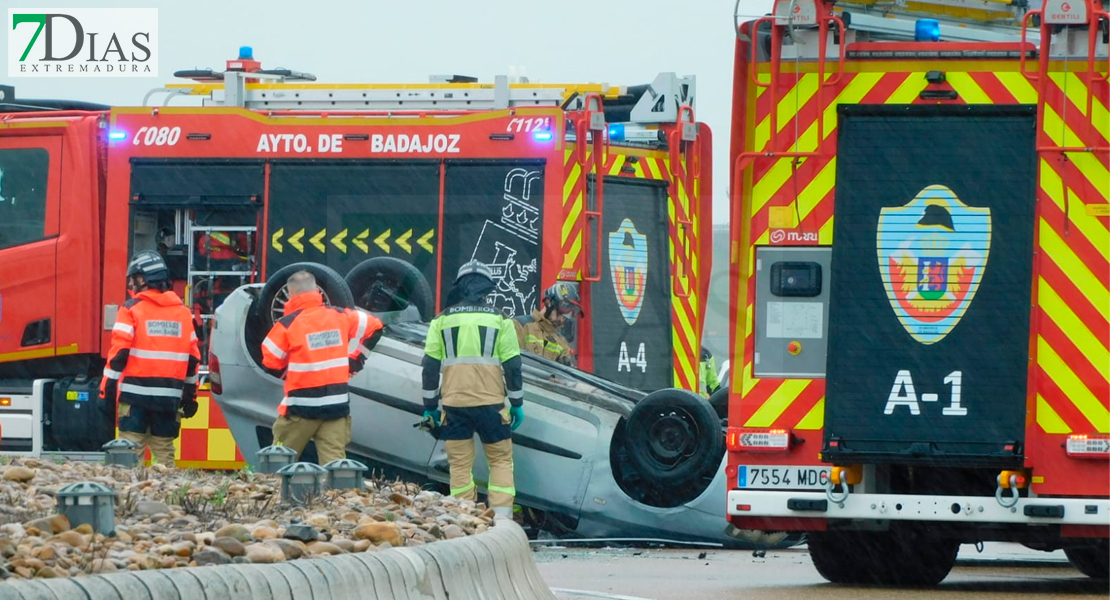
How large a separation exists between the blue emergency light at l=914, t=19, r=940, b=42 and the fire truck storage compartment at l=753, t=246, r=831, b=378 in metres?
1.07

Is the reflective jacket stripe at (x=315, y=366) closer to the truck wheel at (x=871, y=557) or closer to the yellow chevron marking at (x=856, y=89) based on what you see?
the truck wheel at (x=871, y=557)

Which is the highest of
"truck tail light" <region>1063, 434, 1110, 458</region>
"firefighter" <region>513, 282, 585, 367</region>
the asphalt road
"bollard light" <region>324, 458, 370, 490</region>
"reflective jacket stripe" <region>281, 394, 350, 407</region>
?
"firefighter" <region>513, 282, 585, 367</region>

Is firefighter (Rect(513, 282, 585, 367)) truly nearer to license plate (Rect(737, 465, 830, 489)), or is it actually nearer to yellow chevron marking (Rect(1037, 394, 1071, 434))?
license plate (Rect(737, 465, 830, 489))

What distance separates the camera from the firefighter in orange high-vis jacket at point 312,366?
1105 cm

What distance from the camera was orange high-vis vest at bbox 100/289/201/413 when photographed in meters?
11.9

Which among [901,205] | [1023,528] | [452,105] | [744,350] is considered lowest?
[1023,528]

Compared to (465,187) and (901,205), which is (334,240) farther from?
(901,205)

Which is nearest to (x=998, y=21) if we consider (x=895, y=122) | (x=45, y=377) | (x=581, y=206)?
(x=895, y=122)

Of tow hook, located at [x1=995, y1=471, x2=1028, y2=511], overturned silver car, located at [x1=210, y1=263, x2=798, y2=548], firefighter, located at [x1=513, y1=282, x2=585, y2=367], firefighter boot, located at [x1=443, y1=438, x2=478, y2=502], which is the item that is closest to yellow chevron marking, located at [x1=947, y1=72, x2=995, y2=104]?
tow hook, located at [x1=995, y1=471, x2=1028, y2=511]

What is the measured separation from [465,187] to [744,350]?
445 cm

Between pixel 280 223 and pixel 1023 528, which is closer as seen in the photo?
pixel 1023 528

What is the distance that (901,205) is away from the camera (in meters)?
8.84

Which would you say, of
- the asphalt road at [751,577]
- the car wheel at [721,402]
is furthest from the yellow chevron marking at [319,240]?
the asphalt road at [751,577]

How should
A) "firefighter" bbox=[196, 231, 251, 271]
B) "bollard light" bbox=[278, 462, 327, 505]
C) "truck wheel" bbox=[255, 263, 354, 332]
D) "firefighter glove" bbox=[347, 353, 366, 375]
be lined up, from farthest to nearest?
"firefighter" bbox=[196, 231, 251, 271] < "truck wheel" bbox=[255, 263, 354, 332] < "firefighter glove" bbox=[347, 353, 366, 375] < "bollard light" bbox=[278, 462, 327, 505]
